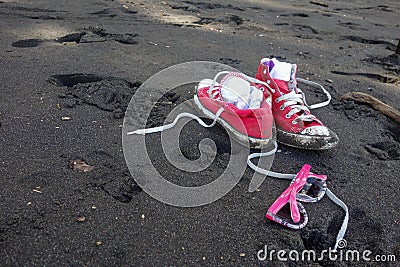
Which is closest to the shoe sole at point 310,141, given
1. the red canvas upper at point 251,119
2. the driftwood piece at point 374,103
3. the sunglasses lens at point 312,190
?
the red canvas upper at point 251,119

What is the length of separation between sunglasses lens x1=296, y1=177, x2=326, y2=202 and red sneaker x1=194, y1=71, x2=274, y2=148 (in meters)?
0.31

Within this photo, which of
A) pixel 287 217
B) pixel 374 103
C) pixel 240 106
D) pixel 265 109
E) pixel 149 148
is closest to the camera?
pixel 287 217

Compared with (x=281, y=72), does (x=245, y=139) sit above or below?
below

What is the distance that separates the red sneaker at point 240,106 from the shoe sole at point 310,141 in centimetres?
9

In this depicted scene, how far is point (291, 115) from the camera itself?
1.98 meters

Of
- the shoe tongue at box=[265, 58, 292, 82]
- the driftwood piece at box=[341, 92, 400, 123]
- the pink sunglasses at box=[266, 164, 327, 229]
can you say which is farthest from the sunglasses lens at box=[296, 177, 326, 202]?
the driftwood piece at box=[341, 92, 400, 123]

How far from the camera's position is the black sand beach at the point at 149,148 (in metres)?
1.27

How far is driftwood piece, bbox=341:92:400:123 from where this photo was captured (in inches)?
90.7

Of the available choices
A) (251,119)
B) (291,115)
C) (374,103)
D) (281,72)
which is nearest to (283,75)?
(281,72)

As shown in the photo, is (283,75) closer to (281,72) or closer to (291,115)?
(281,72)

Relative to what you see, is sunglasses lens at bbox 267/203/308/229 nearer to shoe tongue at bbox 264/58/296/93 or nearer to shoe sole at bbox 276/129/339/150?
shoe sole at bbox 276/129/339/150

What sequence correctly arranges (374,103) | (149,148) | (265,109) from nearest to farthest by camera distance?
1. (149,148)
2. (265,109)
3. (374,103)

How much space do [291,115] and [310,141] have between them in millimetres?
189

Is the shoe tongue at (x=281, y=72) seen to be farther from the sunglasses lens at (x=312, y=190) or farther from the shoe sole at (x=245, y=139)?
the sunglasses lens at (x=312, y=190)
